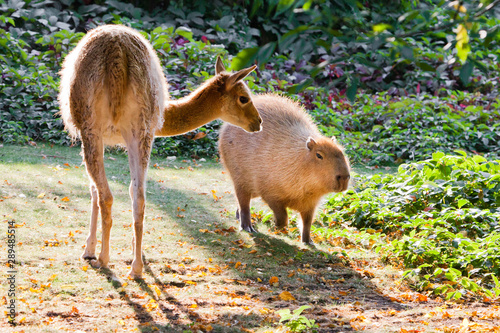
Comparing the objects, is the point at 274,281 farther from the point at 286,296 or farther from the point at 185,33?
the point at 185,33

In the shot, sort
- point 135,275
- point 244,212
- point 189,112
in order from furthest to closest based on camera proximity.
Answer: point 244,212 → point 189,112 → point 135,275

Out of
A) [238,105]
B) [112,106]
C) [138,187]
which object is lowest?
[138,187]

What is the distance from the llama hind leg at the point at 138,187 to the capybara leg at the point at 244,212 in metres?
2.05

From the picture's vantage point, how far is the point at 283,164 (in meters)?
5.82

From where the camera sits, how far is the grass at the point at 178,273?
11.1ft

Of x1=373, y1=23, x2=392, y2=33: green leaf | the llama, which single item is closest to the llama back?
the llama

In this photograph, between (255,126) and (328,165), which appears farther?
(328,165)

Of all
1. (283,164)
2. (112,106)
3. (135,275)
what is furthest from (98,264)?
(283,164)

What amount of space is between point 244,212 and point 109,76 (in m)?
2.57

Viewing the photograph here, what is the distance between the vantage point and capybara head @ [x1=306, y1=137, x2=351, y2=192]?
545cm

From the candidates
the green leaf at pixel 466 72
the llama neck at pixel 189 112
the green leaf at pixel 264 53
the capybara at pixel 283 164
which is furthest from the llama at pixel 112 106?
the green leaf at pixel 466 72

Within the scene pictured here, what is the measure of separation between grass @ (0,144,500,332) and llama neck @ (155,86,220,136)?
Answer: 1.07 m

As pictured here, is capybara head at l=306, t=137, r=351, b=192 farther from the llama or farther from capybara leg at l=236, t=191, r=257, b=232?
the llama

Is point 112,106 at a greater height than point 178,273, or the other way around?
point 112,106
